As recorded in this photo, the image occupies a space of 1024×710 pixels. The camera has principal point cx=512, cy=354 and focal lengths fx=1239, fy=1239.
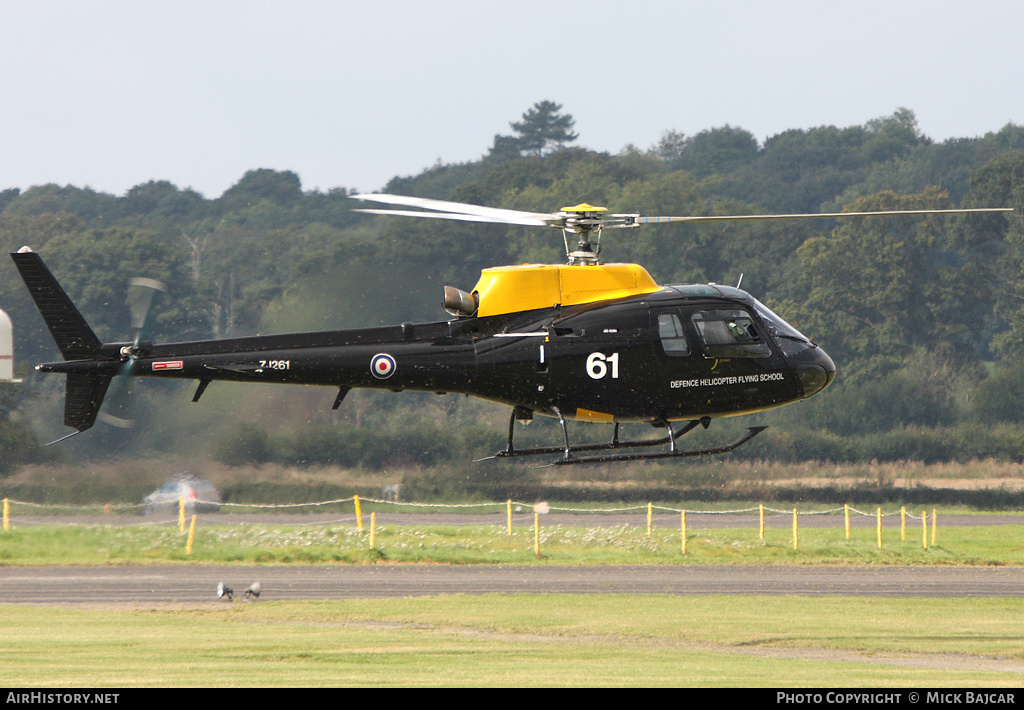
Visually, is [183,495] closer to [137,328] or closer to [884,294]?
[137,328]

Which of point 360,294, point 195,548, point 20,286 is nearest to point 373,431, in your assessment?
point 360,294

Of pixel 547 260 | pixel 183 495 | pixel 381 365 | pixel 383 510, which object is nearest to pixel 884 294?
pixel 547 260

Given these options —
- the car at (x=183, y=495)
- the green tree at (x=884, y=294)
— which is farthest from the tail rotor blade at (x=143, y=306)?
the green tree at (x=884, y=294)

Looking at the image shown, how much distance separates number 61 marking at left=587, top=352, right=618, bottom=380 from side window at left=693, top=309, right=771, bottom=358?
1345 mm

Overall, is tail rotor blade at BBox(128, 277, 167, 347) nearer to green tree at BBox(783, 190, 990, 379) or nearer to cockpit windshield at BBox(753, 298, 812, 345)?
cockpit windshield at BBox(753, 298, 812, 345)

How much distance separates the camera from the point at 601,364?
60.7ft

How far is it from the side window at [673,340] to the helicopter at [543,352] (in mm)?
21

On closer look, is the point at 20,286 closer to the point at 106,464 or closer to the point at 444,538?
the point at 106,464

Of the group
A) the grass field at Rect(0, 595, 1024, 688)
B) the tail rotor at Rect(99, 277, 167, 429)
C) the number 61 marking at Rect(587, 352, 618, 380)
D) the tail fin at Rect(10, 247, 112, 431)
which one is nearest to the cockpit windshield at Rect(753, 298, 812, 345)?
the number 61 marking at Rect(587, 352, 618, 380)

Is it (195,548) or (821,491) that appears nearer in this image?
(195,548)

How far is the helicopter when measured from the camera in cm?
1841

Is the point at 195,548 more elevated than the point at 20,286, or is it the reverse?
the point at 20,286

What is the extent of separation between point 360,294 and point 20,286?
20.1m

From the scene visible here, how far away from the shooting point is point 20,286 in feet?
157
